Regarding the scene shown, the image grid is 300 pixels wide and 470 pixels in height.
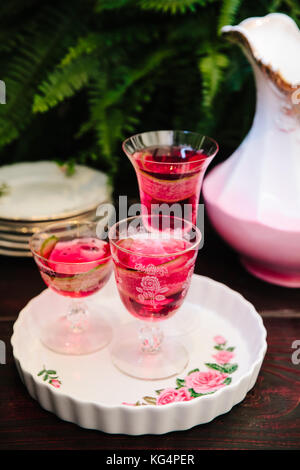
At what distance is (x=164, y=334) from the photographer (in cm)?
89

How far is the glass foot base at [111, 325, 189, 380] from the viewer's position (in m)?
0.78

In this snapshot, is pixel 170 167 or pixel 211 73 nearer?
pixel 170 167

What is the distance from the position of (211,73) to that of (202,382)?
2.23 feet

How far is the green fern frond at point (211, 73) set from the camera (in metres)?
1.11

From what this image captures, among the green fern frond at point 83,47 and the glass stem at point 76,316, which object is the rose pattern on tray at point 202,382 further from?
the green fern frond at point 83,47

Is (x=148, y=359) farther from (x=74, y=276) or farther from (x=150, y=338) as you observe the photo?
(x=74, y=276)

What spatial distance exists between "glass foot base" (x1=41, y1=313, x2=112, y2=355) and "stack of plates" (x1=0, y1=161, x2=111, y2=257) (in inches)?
8.9

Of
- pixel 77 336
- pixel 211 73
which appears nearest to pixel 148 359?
pixel 77 336

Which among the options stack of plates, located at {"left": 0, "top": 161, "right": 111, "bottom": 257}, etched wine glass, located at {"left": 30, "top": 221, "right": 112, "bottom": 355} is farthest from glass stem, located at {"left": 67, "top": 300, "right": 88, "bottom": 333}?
stack of plates, located at {"left": 0, "top": 161, "right": 111, "bottom": 257}

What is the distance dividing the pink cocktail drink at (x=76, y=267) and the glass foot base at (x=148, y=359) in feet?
0.36

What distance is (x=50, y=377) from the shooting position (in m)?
0.77

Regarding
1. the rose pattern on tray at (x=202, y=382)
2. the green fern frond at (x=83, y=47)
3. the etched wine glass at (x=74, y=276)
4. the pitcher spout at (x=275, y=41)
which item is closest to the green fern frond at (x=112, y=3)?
the green fern frond at (x=83, y=47)
